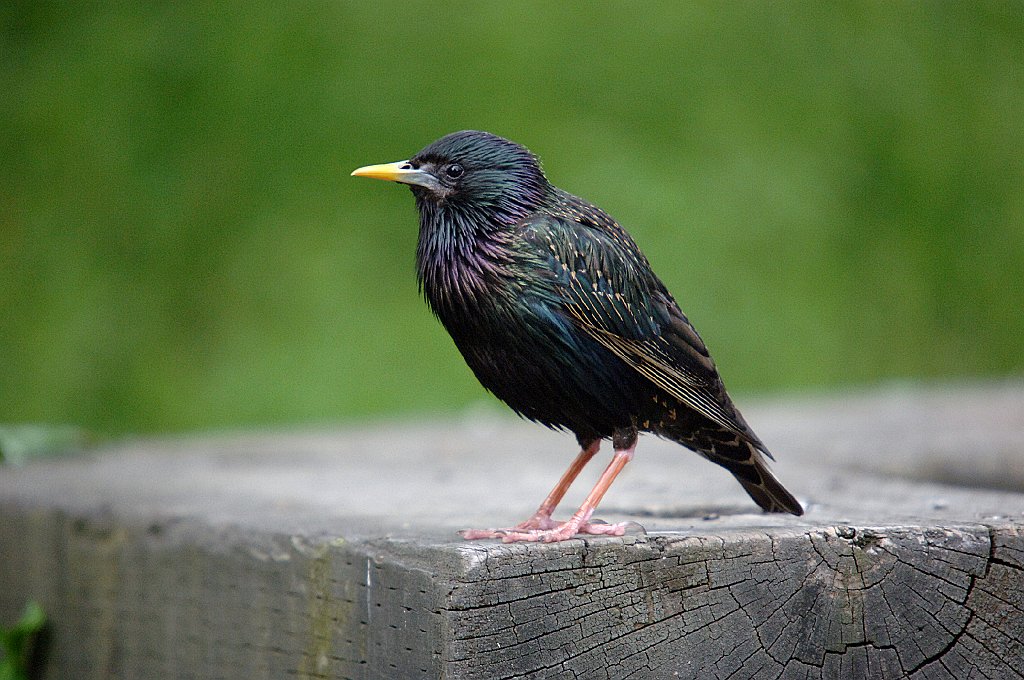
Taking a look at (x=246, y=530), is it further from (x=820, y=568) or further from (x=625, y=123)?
(x=625, y=123)

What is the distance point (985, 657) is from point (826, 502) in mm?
798

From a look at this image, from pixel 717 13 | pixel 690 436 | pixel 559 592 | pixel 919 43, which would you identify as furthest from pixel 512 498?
pixel 919 43

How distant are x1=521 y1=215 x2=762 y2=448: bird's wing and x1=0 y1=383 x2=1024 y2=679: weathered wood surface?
29 cm

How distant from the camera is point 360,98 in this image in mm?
7504

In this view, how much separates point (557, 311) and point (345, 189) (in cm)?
496

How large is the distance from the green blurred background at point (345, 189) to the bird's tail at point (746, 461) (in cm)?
443

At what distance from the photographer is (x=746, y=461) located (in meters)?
2.94

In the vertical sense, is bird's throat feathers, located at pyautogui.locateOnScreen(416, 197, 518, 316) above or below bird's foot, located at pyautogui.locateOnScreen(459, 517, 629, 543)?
above

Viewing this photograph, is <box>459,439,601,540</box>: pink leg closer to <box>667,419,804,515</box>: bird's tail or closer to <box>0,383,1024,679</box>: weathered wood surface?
<box>0,383,1024,679</box>: weathered wood surface

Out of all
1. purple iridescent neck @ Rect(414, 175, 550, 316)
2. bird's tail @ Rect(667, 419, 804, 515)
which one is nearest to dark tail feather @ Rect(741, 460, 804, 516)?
bird's tail @ Rect(667, 419, 804, 515)

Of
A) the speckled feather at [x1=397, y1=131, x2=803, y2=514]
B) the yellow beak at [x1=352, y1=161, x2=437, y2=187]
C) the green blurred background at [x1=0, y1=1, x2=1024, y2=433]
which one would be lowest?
the speckled feather at [x1=397, y1=131, x2=803, y2=514]

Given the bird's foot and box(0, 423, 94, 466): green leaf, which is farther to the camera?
box(0, 423, 94, 466): green leaf

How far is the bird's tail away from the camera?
291 centimetres

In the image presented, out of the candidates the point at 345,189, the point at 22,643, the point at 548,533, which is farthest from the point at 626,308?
the point at 345,189
